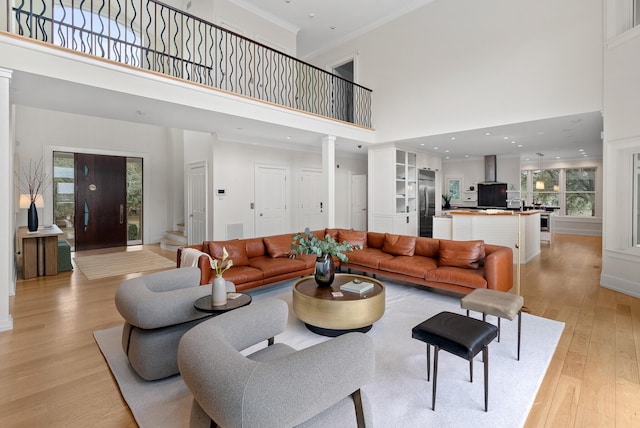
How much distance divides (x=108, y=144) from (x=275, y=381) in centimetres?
953

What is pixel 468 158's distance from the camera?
10695 millimetres

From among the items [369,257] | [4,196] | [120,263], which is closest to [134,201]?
[120,263]

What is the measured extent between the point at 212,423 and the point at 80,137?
9.21 m

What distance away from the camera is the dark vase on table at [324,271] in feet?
11.2

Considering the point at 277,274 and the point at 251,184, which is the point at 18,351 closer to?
the point at 277,274

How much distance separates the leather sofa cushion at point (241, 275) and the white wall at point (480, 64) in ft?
15.7

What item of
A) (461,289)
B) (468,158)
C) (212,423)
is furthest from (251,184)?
(468,158)

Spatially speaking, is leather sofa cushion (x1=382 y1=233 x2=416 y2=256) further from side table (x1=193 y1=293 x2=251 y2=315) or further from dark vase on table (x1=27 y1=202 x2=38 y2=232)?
dark vase on table (x1=27 y1=202 x2=38 y2=232)

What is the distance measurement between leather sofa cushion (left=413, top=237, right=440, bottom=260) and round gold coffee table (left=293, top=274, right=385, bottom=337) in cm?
190

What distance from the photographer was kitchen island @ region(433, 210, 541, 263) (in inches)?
240

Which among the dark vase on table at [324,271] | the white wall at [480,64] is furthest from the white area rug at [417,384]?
the white wall at [480,64]

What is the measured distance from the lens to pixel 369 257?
497 cm

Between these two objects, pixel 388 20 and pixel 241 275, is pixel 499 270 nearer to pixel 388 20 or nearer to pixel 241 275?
pixel 241 275

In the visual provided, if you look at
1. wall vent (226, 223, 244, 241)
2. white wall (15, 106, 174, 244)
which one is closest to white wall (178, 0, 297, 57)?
white wall (15, 106, 174, 244)
